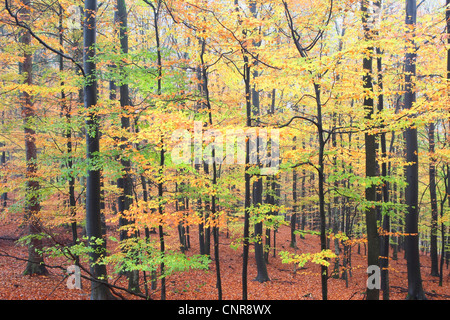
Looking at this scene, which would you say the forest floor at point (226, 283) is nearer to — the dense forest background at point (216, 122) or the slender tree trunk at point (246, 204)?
the dense forest background at point (216, 122)

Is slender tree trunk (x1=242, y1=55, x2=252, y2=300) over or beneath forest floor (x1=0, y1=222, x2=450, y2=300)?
over

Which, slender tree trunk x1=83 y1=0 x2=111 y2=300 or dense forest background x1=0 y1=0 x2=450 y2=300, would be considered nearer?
dense forest background x1=0 y1=0 x2=450 y2=300

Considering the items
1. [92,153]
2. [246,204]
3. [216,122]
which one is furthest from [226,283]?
[92,153]

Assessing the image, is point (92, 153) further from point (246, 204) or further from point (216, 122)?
point (246, 204)

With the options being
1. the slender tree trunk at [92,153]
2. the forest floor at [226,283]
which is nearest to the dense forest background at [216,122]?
the slender tree trunk at [92,153]

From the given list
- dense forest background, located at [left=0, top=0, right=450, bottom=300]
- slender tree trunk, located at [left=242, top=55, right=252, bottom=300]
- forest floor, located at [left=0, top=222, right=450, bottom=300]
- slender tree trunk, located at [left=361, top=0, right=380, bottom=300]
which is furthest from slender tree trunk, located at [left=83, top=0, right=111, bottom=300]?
slender tree trunk, located at [left=361, top=0, right=380, bottom=300]

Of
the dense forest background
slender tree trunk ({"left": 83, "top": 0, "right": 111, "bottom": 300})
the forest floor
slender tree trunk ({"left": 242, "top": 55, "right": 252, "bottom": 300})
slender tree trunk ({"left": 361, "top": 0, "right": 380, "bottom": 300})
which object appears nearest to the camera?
the dense forest background

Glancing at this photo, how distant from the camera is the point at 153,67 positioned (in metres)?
8.85

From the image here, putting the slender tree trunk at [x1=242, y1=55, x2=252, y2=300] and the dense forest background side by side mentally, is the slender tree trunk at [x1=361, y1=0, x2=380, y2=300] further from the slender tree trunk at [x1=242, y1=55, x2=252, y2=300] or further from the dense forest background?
the slender tree trunk at [x1=242, y1=55, x2=252, y2=300]

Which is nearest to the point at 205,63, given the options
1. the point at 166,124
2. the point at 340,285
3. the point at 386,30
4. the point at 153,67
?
the point at 153,67

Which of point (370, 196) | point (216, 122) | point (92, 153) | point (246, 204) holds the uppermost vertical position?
point (216, 122)

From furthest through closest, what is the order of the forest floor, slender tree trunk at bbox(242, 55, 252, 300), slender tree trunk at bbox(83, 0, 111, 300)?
1. the forest floor
2. slender tree trunk at bbox(242, 55, 252, 300)
3. slender tree trunk at bbox(83, 0, 111, 300)

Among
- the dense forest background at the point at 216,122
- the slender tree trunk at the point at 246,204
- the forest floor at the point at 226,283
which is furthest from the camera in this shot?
the forest floor at the point at 226,283

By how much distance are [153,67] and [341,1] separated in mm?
5837
